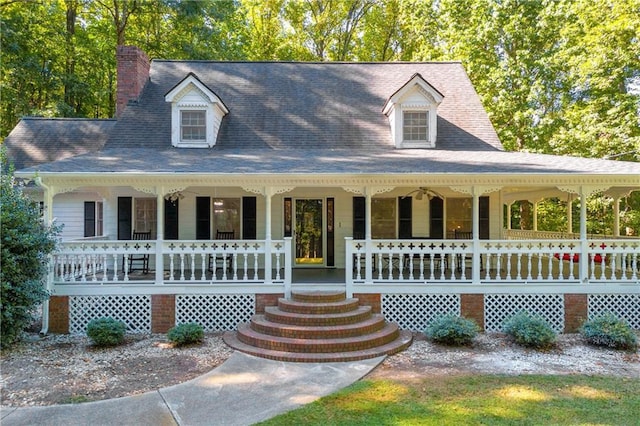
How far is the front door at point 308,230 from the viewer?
37.1ft

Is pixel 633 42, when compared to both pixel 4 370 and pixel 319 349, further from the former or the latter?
pixel 4 370

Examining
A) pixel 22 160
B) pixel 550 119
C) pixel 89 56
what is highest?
pixel 89 56

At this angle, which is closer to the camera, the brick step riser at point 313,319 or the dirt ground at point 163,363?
the dirt ground at point 163,363

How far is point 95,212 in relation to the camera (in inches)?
509

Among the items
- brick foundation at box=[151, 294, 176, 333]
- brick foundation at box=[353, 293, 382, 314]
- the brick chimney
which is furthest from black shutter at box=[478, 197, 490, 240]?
the brick chimney

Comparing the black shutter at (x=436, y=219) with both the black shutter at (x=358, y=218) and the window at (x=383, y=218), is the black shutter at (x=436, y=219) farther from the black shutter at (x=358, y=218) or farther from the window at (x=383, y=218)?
the black shutter at (x=358, y=218)

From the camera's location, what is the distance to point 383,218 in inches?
447

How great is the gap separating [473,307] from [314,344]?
390cm

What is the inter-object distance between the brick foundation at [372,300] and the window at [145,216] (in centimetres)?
640

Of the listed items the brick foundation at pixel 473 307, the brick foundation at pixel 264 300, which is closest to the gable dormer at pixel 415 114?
the brick foundation at pixel 473 307

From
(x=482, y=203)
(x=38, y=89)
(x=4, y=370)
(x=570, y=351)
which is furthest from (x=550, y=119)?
(x=38, y=89)

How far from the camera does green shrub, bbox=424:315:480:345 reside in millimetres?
7344

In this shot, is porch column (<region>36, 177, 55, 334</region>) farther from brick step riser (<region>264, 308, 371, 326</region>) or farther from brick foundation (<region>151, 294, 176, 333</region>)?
brick step riser (<region>264, 308, 371, 326</region>)

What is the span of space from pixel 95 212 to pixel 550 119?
19.5 m
